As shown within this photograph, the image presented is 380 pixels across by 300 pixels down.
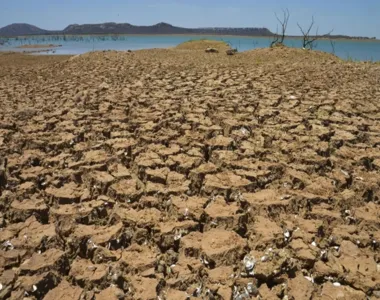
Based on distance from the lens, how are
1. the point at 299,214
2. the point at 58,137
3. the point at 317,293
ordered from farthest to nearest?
the point at 58,137 < the point at 299,214 < the point at 317,293

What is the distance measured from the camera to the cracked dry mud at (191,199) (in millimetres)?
1427

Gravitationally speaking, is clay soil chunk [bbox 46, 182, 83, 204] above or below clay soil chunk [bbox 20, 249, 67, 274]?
above

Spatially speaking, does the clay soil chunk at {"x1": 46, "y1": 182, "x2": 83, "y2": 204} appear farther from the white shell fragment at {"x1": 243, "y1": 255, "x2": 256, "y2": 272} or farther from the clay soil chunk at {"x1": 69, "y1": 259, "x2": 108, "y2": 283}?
the white shell fragment at {"x1": 243, "y1": 255, "x2": 256, "y2": 272}

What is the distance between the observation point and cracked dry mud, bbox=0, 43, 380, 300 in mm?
1427

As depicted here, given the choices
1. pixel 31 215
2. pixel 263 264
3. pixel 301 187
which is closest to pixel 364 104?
pixel 301 187

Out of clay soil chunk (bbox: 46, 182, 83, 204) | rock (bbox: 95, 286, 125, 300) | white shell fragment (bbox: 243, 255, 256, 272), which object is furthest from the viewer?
clay soil chunk (bbox: 46, 182, 83, 204)

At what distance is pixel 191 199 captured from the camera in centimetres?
199

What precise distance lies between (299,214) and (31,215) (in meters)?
1.44

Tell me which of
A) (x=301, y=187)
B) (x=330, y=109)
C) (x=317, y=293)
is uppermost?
(x=330, y=109)

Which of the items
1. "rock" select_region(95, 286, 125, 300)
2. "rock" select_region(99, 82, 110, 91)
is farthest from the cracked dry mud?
"rock" select_region(99, 82, 110, 91)

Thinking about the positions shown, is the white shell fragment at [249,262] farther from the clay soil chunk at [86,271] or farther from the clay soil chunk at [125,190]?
the clay soil chunk at [125,190]

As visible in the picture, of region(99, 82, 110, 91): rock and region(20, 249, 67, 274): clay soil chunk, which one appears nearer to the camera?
region(20, 249, 67, 274): clay soil chunk

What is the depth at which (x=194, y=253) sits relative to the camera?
5.18 ft

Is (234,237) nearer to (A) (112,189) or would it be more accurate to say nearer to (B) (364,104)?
(A) (112,189)
